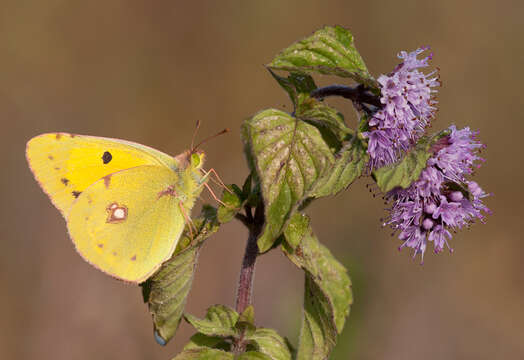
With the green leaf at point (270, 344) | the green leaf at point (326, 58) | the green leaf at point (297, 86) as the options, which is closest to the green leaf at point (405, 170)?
the green leaf at point (326, 58)

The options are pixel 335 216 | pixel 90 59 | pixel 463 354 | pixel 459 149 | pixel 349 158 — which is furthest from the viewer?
pixel 90 59

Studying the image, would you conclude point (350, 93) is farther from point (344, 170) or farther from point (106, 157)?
point (106, 157)

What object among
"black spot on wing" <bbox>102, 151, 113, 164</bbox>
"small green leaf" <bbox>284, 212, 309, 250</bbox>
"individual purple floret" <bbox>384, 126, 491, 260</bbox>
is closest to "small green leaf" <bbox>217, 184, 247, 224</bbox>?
"small green leaf" <bbox>284, 212, 309, 250</bbox>

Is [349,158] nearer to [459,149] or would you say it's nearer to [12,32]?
[459,149]

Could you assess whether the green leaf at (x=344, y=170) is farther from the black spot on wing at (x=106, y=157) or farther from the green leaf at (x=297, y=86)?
the black spot on wing at (x=106, y=157)

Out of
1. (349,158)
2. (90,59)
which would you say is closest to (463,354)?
(349,158)
